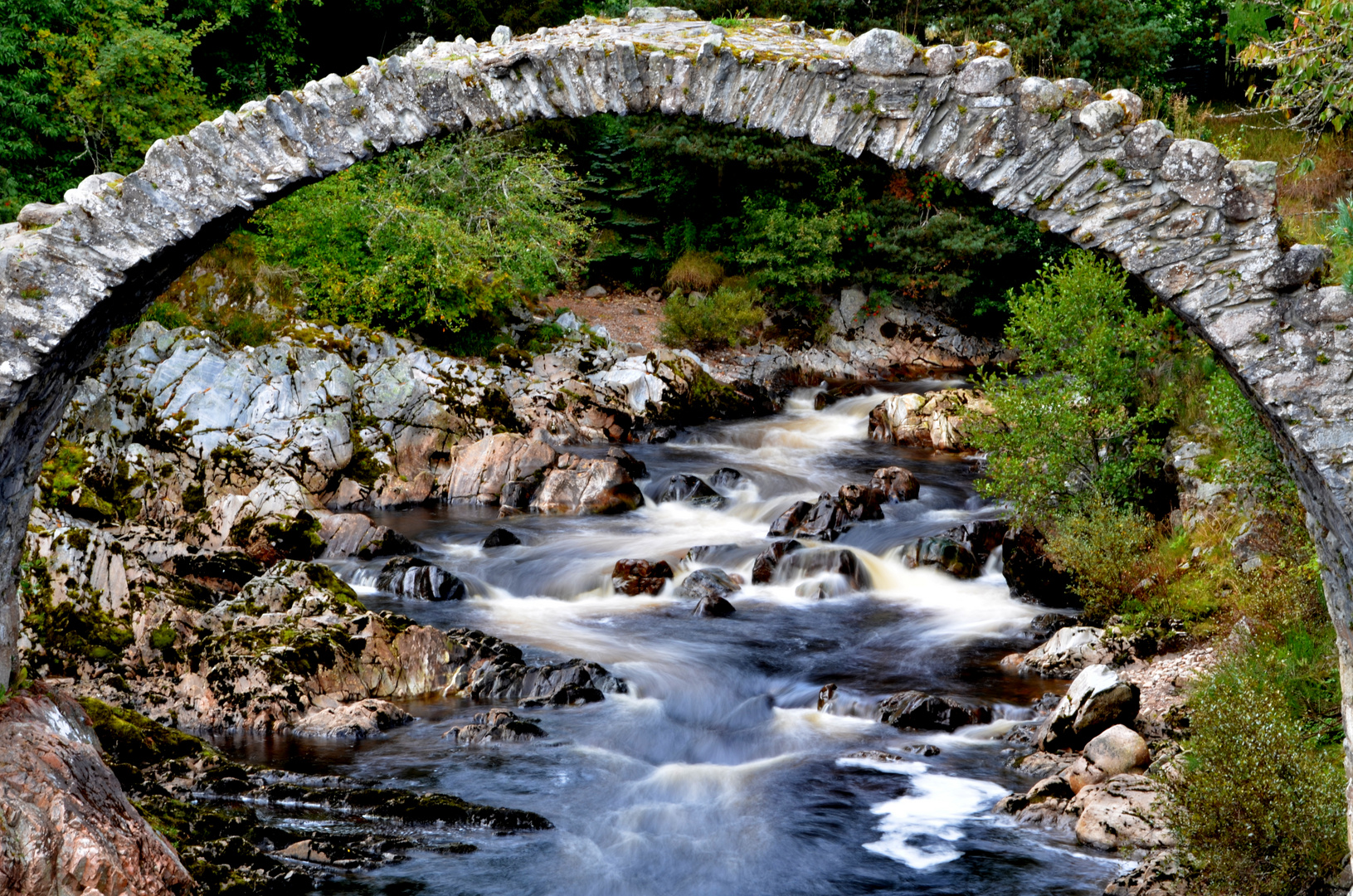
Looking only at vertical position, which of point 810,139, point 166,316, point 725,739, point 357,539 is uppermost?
point 810,139

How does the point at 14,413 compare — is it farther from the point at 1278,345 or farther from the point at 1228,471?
the point at 1228,471

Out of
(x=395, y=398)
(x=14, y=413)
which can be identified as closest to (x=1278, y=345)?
(x=14, y=413)

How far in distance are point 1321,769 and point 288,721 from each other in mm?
8167

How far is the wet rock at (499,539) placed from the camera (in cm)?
1550

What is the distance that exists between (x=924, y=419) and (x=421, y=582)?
11.9 metres

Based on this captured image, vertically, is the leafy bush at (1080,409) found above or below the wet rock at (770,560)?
above

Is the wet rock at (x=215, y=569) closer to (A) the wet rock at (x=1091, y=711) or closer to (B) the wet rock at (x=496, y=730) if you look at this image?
(B) the wet rock at (x=496, y=730)

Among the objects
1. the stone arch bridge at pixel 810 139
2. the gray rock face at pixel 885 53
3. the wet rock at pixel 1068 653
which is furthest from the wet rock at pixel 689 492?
the gray rock face at pixel 885 53

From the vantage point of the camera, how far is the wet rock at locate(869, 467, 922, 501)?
1717 centimetres

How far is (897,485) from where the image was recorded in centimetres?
1728

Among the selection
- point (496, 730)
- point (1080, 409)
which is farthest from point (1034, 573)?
point (496, 730)

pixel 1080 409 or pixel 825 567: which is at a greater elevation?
pixel 1080 409

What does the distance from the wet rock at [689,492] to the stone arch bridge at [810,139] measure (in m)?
11.9

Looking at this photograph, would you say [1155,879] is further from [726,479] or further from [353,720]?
[726,479]
